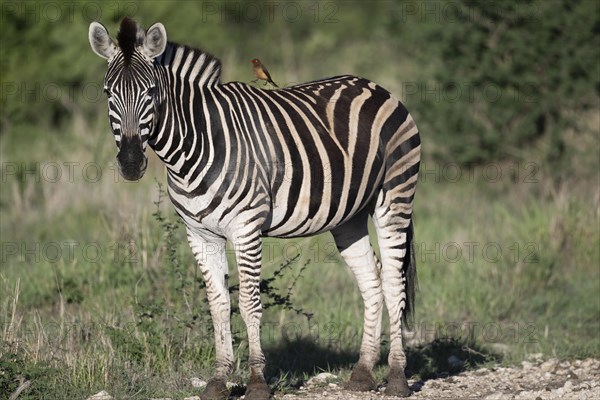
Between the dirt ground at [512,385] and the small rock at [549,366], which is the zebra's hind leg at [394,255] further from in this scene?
the small rock at [549,366]

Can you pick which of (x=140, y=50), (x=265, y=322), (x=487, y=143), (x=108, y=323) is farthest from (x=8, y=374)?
(x=487, y=143)

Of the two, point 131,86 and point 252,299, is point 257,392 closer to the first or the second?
point 252,299

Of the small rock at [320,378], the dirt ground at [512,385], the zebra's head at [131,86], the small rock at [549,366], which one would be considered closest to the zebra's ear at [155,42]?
the zebra's head at [131,86]

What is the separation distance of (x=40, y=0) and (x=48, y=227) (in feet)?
22.2

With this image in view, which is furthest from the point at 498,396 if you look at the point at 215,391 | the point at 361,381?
the point at 215,391

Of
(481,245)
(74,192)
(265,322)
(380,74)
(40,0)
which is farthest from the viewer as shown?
(380,74)

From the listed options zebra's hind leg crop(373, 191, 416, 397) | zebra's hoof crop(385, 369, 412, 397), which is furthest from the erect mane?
zebra's hoof crop(385, 369, 412, 397)

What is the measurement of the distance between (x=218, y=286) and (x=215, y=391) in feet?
2.43

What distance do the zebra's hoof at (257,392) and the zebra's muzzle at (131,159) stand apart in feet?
5.49

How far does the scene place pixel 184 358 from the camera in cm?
752

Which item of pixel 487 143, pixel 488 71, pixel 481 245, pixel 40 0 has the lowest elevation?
pixel 481 245

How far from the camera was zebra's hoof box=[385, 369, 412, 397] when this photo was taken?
7.20m

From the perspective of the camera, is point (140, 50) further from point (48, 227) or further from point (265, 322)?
point (48, 227)

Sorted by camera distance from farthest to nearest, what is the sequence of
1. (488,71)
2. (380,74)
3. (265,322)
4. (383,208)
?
(380,74) < (488,71) < (265,322) < (383,208)
